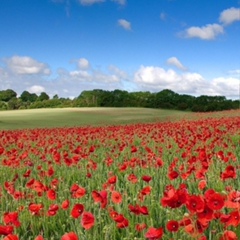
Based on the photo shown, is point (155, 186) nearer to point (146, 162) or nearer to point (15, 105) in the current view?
point (146, 162)

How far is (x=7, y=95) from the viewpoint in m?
109

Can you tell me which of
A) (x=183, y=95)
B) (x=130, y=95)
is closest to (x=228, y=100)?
(x=183, y=95)

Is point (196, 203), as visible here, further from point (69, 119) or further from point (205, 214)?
point (69, 119)

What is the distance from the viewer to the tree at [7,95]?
10831 centimetres

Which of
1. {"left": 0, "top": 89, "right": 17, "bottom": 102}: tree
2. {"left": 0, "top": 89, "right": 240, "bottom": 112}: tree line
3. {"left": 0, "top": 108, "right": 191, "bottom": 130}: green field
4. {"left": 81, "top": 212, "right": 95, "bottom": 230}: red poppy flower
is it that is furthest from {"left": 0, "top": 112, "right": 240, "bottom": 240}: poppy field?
{"left": 0, "top": 89, "right": 17, "bottom": 102}: tree


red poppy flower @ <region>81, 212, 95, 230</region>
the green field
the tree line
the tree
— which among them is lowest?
the green field

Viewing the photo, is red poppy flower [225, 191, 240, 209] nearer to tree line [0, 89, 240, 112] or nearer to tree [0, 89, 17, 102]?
tree line [0, 89, 240, 112]

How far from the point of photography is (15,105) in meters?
88.9

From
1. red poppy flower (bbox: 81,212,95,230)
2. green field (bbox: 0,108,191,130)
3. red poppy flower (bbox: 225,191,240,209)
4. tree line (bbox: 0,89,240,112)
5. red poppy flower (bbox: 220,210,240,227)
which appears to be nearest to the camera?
red poppy flower (bbox: 220,210,240,227)

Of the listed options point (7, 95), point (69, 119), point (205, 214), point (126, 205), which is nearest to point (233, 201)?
point (205, 214)

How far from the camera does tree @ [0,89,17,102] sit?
108312mm

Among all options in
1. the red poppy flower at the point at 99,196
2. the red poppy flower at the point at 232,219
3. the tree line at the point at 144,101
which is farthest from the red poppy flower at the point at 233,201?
the tree line at the point at 144,101

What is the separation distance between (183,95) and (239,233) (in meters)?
73.6

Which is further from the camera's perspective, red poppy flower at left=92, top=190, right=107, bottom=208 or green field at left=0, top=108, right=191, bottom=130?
green field at left=0, top=108, right=191, bottom=130
